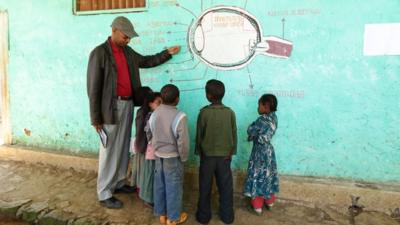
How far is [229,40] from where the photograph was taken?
11.9 ft

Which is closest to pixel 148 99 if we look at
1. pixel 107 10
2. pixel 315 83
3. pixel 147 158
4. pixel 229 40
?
pixel 147 158

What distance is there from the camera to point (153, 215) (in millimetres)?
Answer: 3391

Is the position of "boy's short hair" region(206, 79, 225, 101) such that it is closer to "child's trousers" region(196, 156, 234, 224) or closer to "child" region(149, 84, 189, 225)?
"child" region(149, 84, 189, 225)

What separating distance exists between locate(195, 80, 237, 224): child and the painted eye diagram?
63 centimetres

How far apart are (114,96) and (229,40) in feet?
4.39

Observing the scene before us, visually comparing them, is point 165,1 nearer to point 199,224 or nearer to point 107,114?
point 107,114

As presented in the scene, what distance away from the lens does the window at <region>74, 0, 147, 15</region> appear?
4.01m

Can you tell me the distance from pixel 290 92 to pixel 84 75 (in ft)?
8.68

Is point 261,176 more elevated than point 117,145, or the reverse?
point 117,145

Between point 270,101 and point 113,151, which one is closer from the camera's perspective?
point 270,101

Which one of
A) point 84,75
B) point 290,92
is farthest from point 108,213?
point 290,92

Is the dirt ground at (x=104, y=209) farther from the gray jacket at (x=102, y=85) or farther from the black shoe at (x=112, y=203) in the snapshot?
the gray jacket at (x=102, y=85)

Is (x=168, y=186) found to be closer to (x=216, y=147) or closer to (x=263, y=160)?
(x=216, y=147)

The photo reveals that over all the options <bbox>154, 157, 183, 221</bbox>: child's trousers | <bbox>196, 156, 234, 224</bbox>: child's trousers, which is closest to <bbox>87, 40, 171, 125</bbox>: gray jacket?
<bbox>154, 157, 183, 221</bbox>: child's trousers
